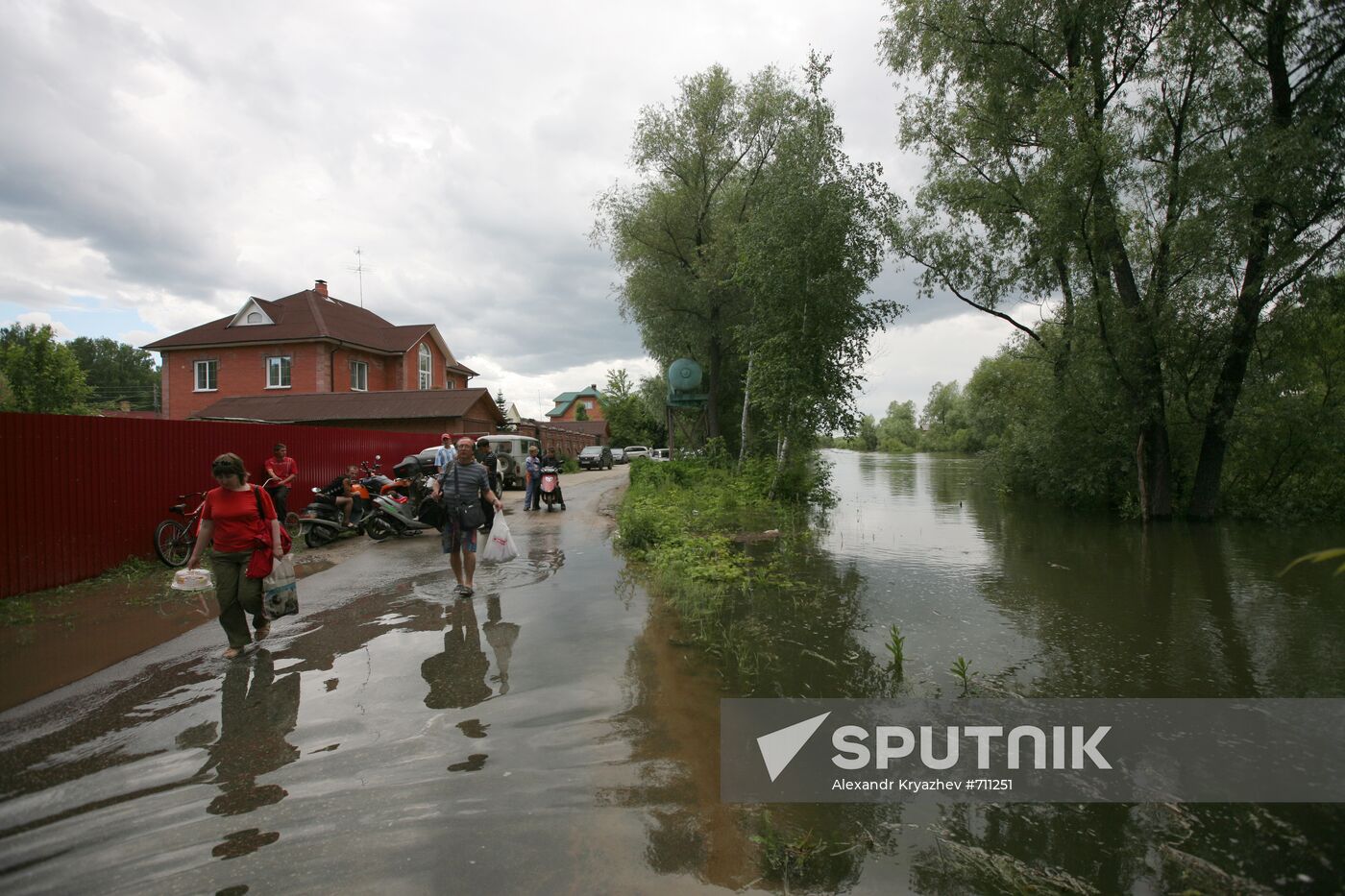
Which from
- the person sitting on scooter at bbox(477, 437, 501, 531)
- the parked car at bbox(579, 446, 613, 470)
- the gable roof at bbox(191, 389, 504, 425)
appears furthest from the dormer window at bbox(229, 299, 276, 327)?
the person sitting on scooter at bbox(477, 437, 501, 531)

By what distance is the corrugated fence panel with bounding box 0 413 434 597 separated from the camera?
746 cm

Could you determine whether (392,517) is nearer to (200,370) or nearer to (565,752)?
(565,752)

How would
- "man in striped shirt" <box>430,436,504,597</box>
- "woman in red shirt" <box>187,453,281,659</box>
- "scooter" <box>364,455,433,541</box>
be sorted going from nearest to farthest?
"woman in red shirt" <box>187,453,281,659</box> → "man in striped shirt" <box>430,436,504,597</box> → "scooter" <box>364,455,433,541</box>

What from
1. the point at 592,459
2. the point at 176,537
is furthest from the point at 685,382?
the point at 176,537

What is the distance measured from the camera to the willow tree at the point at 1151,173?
43.0 feet

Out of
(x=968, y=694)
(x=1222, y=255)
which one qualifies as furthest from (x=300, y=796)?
(x=1222, y=255)

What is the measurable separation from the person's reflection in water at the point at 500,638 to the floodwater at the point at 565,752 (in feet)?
0.13

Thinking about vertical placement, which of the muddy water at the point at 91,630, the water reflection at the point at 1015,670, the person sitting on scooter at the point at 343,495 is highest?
the person sitting on scooter at the point at 343,495

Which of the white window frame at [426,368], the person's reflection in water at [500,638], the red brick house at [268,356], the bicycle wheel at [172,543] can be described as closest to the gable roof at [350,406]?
the red brick house at [268,356]

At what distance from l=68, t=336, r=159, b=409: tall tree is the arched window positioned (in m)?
68.6

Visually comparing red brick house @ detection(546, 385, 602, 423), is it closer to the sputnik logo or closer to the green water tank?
the green water tank

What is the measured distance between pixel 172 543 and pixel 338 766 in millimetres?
7646

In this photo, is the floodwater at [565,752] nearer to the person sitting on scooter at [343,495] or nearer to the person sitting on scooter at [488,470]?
the person sitting on scooter at [488,470]

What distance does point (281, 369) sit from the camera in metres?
32.7
